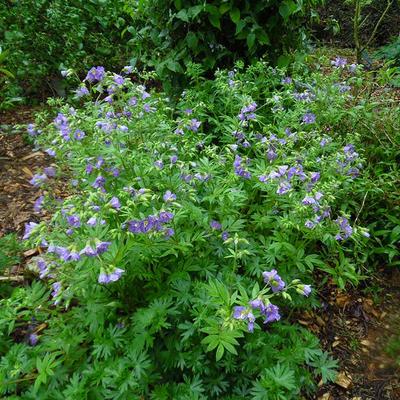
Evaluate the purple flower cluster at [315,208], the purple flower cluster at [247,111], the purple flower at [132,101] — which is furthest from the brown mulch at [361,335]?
the purple flower at [132,101]

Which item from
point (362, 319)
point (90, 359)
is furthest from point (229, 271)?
point (362, 319)

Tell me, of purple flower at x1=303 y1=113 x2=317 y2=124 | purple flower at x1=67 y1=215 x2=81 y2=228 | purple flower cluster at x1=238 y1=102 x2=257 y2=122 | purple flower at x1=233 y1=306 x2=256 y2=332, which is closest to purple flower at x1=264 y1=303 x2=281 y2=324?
purple flower at x1=233 y1=306 x2=256 y2=332

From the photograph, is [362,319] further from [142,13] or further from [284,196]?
[142,13]

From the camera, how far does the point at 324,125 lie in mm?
3426

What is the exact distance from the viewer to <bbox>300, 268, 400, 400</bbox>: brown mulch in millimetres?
2572

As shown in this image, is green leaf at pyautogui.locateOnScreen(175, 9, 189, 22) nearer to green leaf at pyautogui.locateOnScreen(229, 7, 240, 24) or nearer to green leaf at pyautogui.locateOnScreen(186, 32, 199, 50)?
green leaf at pyautogui.locateOnScreen(186, 32, 199, 50)

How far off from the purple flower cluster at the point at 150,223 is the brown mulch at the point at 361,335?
1.44 m

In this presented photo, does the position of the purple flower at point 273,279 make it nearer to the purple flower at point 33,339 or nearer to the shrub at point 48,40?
the purple flower at point 33,339

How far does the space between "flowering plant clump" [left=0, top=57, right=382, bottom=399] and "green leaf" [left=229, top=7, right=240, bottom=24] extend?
116cm

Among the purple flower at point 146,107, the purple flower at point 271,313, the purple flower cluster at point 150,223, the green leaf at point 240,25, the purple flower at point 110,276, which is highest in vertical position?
the green leaf at point 240,25

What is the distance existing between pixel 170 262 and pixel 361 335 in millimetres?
1502

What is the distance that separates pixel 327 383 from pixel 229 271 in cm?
102

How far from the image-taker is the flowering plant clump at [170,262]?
199 cm

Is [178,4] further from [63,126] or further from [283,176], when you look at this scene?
[283,176]
